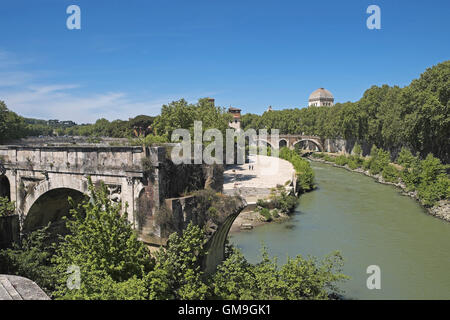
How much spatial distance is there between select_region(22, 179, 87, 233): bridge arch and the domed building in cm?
13618

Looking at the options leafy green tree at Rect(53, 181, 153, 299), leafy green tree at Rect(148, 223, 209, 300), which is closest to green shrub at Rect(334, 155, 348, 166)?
leafy green tree at Rect(148, 223, 209, 300)

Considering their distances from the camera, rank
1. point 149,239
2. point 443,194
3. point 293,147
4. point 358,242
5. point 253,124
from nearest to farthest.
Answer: point 149,239 < point 358,242 < point 443,194 < point 293,147 < point 253,124

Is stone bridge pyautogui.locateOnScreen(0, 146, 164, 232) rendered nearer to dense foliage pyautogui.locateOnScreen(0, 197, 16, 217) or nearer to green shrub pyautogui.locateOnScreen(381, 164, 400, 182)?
dense foliage pyautogui.locateOnScreen(0, 197, 16, 217)

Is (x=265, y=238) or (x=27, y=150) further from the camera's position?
(x=265, y=238)

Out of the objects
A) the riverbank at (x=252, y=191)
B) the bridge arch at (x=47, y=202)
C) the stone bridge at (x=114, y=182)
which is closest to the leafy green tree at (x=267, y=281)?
the stone bridge at (x=114, y=182)

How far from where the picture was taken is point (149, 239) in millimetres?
9094

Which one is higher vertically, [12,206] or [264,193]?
[12,206]

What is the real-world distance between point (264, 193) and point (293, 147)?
5133 cm

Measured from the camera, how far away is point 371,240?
19.2 meters

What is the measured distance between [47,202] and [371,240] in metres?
16.5

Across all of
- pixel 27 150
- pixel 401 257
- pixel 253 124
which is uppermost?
pixel 253 124
